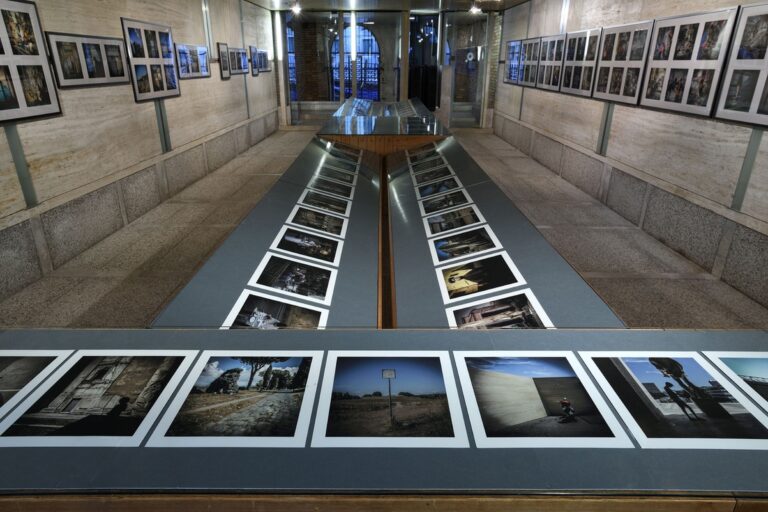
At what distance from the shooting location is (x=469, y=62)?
1486 centimetres

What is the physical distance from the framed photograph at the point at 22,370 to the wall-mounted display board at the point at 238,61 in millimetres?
9494

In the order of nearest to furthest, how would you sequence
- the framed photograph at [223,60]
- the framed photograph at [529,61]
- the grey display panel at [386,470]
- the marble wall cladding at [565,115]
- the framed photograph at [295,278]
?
the grey display panel at [386,470]
the framed photograph at [295,278]
the marble wall cladding at [565,115]
the framed photograph at [223,60]
the framed photograph at [529,61]

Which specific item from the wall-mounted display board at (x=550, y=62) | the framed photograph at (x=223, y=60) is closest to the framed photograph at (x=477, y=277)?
the wall-mounted display board at (x=550, y=62)

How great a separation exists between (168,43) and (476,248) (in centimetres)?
633

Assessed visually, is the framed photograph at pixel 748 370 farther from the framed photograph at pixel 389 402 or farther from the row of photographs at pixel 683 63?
the row of photographs at pixel 683 63

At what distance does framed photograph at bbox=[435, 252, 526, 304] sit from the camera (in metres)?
2.76

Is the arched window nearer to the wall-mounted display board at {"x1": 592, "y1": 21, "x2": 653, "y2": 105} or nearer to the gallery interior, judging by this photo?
the gallery interior

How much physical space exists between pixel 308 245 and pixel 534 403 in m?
1.96

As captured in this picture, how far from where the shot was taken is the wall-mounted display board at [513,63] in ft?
37.4

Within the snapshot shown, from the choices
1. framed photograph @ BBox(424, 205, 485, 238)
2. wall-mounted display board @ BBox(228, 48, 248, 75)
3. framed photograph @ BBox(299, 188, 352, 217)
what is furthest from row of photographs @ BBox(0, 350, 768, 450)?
wall-mounted display board @ BBox(228, 48, 248, 75)

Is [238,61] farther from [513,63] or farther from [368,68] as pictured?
[368,68]

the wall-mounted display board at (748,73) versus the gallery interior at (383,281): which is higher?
the wall-mounted display board at (748,73)

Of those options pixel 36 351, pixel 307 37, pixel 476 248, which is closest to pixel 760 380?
pixel 476 248

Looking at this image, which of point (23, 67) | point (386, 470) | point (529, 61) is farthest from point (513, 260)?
point (529, 61)
